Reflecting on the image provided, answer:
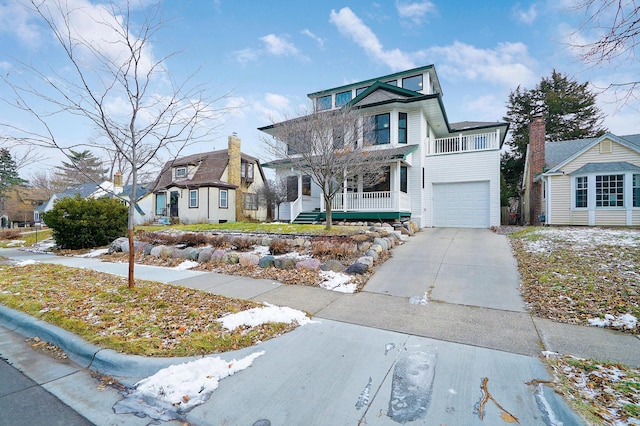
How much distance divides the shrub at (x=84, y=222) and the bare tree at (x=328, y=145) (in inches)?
282

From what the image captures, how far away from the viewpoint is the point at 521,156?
90.0 feet

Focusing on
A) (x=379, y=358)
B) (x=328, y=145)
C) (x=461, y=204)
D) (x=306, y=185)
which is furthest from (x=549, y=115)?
(x=379, y=358)

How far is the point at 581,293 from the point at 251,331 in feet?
17.8

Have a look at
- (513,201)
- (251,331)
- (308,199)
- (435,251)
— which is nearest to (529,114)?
(513,201)

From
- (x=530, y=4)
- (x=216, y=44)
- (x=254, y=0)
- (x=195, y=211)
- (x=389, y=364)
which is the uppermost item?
Result: (x=254, y=0)

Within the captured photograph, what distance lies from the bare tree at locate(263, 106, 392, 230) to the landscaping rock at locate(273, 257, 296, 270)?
12.3ft

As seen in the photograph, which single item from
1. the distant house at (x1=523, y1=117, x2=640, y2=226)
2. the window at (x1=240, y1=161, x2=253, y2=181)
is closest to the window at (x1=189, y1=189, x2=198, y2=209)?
the window at (x1=240, y1=161, x2=253, y2=181)

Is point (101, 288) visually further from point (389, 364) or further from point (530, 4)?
point (530, 4)

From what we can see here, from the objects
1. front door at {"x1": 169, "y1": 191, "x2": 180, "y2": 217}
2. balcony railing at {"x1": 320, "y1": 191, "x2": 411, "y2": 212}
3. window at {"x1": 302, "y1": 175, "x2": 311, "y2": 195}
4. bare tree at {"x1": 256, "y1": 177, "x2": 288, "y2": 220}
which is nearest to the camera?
balcony railing at {"x1": 320, "y1": 191, "x2": 411, "y2": 212}

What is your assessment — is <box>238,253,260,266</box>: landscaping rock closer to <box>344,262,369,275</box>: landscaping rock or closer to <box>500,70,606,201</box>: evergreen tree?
<box>344,262,369,275</box>: landscaping rock

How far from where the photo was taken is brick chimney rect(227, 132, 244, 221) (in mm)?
23812

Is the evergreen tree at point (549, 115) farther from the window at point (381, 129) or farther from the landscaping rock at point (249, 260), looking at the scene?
the landscaping rock at point (249, 260)

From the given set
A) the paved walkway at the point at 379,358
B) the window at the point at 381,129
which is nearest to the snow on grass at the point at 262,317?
the paved walkway at the point at 379,358

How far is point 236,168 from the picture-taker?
79.4 ft
